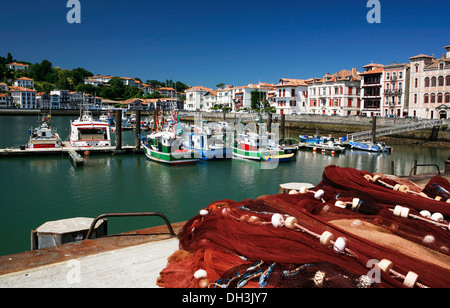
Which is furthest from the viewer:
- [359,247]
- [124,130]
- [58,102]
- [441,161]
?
[58,102]

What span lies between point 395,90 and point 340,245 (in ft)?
172

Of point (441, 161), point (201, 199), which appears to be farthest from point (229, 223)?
point (441, 161)

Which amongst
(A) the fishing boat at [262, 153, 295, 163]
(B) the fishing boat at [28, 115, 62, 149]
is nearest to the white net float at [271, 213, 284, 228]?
(A) the fishing boat at [262, 153, 295, 163]

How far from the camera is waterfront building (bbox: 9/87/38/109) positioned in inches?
4567

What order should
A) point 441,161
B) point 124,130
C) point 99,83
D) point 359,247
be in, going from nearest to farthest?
point 359,247 → point 441,161 → point 124,130 → point 99,83

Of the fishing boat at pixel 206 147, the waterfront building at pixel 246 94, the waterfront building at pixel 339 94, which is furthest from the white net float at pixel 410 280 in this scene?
the waterfront building at pixel 246 94

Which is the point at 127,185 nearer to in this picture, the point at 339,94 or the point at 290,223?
the point at 290,223

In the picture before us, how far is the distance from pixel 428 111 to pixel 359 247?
48.6 meters

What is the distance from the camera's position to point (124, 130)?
57250mm

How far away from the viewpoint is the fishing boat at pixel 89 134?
29334mm

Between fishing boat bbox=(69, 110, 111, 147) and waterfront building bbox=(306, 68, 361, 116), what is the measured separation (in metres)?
39.3

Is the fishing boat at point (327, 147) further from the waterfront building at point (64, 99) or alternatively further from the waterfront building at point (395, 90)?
the waterfront building at point (64, 99)

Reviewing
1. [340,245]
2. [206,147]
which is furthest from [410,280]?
[206,147]
